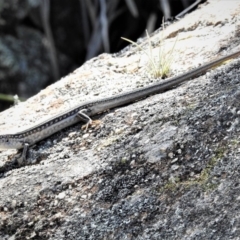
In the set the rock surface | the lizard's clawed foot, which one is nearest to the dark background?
the rock surface

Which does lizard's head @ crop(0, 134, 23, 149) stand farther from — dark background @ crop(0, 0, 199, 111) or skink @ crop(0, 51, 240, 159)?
dark background @ crop(0, 0, 199, 111)

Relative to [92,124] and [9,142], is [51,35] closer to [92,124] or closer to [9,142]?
[9,142]

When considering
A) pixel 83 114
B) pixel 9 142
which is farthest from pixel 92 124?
pixel 9 142

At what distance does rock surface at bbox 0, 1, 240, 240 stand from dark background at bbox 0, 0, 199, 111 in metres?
5.30

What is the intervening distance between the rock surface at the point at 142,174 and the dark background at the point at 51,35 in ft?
17.4

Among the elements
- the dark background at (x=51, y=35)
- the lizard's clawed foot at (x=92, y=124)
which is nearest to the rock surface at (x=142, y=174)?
the lizard's clawed foot at (x=92, y=124)

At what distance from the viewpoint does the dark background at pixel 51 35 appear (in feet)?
40.0

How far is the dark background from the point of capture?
12195 millimetres

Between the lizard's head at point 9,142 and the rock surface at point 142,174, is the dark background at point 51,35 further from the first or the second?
the lizard's head at point 9,142

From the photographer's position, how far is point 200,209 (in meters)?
5.34

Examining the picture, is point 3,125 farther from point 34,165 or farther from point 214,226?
point 214,226

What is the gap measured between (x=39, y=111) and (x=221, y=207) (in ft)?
9.71

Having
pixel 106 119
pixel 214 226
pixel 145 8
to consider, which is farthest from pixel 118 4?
pixel 214 226

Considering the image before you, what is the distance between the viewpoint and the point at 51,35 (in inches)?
501
